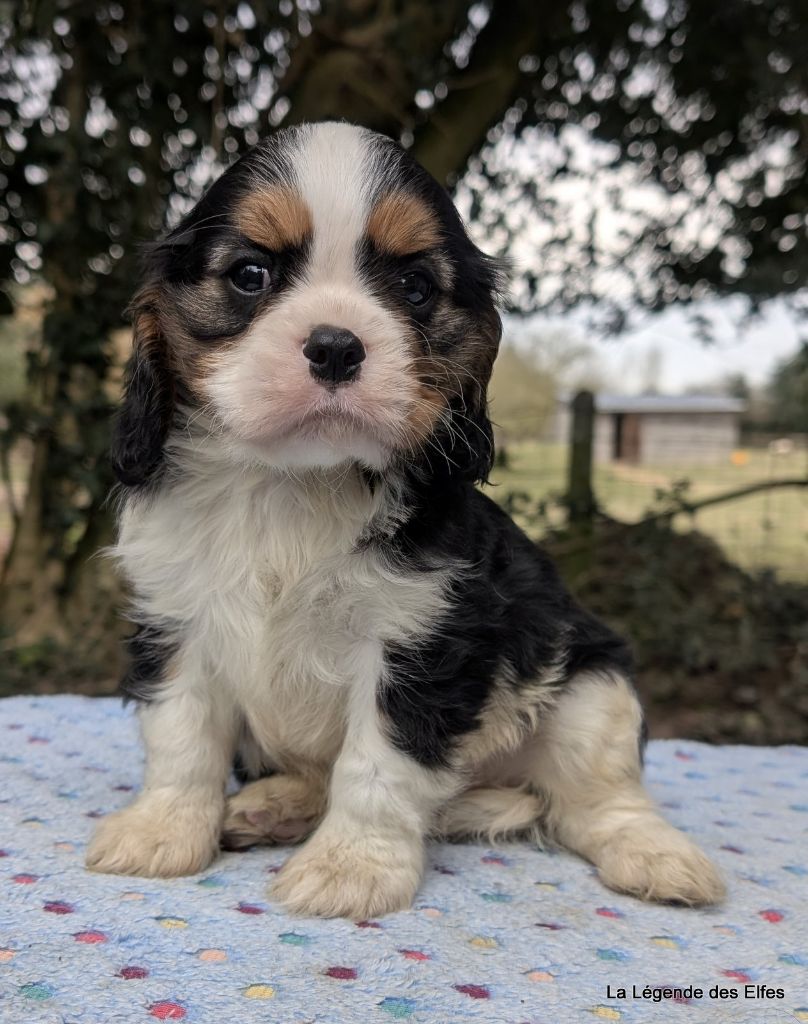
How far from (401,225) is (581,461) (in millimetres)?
3615

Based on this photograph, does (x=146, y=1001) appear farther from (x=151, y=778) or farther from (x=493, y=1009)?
(x=151, y=778)

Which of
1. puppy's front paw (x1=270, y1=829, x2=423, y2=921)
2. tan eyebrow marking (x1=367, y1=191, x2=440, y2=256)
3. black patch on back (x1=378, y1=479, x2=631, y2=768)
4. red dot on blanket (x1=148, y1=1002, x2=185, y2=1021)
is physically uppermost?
tan eyebrow marking (x1=367, y1=191, x2=440, y2=256)

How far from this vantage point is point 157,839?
6.72ft

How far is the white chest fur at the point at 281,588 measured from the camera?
2020 mm

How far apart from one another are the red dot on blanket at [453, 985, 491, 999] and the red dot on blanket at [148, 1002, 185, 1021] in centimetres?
45

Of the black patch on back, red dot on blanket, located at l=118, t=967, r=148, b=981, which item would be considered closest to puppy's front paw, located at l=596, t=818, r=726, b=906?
Answer: the black patch on back

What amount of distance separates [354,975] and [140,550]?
996 mm

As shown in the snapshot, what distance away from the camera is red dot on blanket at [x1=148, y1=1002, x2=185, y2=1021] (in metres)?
1.41

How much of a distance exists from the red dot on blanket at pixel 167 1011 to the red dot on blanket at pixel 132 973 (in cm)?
10

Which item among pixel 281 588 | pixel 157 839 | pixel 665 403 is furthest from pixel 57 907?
pixel 665 403

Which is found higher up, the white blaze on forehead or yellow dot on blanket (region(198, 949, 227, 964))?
the white blaze on forehead

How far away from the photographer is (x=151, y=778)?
2.16 metres

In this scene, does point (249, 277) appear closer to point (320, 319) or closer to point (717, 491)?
point (320, 319)

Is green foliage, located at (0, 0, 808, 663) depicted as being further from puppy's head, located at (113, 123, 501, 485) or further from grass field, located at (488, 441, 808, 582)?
puppy's head, located at (113, 123, 501, 485)
